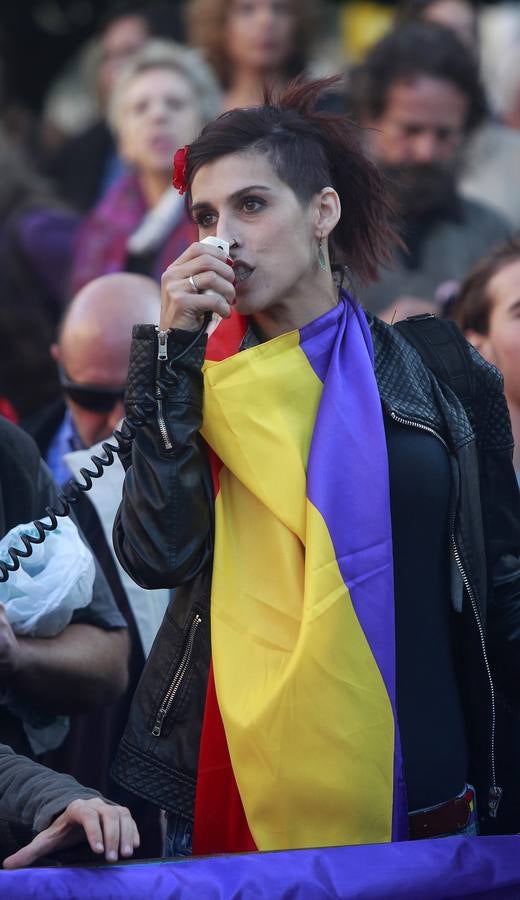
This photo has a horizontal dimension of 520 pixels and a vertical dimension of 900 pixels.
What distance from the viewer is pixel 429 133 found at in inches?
229

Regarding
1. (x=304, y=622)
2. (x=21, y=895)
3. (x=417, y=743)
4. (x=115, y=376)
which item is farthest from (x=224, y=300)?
(x=115, y=376)

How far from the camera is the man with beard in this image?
5629 mm

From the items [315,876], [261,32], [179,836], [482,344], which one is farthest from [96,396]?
[261,32]

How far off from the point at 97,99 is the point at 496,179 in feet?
7.72

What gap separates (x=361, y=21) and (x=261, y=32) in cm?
247

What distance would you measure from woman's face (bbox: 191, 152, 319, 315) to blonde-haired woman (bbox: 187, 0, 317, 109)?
3968mm

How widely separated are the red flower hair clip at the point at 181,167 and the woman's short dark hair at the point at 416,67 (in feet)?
10.1

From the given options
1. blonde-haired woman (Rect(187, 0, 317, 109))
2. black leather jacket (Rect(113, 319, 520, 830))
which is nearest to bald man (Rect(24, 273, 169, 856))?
black leather jacket (Rect(113, 319, 520, 830))

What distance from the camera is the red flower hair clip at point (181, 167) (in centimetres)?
295

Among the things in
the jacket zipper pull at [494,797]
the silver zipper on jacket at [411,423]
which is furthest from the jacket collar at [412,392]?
the jacket zipper pull at [494,797]

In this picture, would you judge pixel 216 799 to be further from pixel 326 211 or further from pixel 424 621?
pixel 326 211

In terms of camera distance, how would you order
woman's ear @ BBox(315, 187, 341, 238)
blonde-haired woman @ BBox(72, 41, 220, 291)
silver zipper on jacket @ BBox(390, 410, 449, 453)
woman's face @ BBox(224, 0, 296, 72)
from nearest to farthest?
silver zipper on jacket @ BBox(390, 410, 449, 453)
woman's ear @ BBox(315, 187, 341, 238)
blonde-haired woman @ BBox(72, 41, 220, 291)
woman's face @ BBox(224, 0, 296, 72)

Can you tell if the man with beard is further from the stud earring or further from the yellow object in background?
the yellow object in background

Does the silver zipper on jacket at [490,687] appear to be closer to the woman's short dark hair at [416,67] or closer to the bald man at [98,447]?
the bald man at [98,447]
